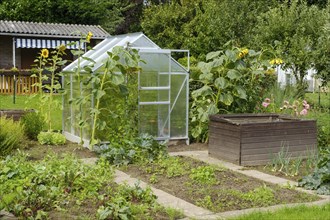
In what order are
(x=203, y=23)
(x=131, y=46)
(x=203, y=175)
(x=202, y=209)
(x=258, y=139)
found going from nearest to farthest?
1. (x=202, y=209)
2. (x=203, y=175)
3. (x=258, y=139)
4. (x=131, y=46)
5. (x=203, y=23)

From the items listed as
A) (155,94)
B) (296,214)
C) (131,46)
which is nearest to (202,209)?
(296,214)

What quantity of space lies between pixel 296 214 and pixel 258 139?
3256 mm

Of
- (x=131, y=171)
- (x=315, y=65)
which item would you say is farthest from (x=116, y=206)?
(x=315, y=65)

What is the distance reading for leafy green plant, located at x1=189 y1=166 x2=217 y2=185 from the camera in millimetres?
7434

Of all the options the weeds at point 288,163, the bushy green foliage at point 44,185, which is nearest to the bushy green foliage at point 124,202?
the bushy green foliage at point 44,185

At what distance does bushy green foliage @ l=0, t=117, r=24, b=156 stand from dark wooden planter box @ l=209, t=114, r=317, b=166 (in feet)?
11.4

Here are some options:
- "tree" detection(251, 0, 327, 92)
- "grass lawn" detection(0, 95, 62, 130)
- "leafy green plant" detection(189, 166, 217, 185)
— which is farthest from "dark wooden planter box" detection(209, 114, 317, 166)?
"tree" detection(251, 0, 327, 92)

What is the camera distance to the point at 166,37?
85.9ft

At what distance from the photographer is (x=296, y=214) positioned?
5758mm

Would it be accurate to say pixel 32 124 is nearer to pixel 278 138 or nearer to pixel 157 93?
pixel 157 93

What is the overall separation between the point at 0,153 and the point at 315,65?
12.4 metres

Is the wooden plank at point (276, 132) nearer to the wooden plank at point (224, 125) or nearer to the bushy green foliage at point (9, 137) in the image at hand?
the wooden plank at point (224, 125)

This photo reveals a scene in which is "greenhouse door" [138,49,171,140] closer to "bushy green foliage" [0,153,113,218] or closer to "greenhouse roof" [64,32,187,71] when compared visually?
"greenhouse roof" [64,32,187,71]

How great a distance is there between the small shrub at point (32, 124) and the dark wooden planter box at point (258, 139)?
3726 mm
